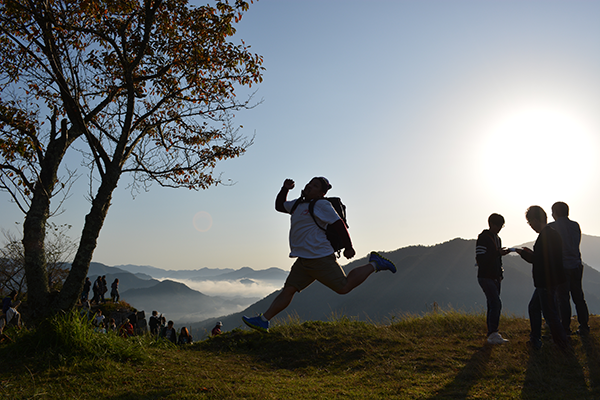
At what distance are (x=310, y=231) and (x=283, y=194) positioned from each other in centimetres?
80

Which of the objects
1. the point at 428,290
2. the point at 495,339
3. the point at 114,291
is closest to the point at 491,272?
the point at 495,339

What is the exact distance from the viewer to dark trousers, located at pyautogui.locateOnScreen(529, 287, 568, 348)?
15.5 ft

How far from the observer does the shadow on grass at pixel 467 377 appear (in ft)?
11.2

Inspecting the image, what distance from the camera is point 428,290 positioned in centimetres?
13288

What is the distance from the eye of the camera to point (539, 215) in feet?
17.0

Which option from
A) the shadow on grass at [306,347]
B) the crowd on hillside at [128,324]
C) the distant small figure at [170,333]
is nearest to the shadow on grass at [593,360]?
the shadow on grass at [306,347]

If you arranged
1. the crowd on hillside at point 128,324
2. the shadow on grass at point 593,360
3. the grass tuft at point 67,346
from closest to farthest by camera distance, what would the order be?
the shadow on grass at point 593,360 → the grass tuft at point 67,346 → the crowd on hillside at point 128,324

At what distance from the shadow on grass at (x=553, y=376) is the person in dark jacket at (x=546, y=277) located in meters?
0.24

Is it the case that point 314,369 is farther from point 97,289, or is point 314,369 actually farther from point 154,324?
point 97,289

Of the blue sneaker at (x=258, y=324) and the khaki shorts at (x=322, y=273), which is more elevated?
the khaki shorts at (x=322, y=273)

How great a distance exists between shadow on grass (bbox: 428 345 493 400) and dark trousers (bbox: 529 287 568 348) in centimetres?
74

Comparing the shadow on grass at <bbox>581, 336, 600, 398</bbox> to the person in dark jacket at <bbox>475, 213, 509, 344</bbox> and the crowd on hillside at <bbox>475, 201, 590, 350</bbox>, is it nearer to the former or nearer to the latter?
the crowd on hillside at <bbox>475, 201, 590, 350</bbox>

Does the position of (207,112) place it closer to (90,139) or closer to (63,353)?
(90,139)

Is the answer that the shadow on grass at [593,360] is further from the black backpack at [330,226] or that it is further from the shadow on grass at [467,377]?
the black backpack at [330,226]
